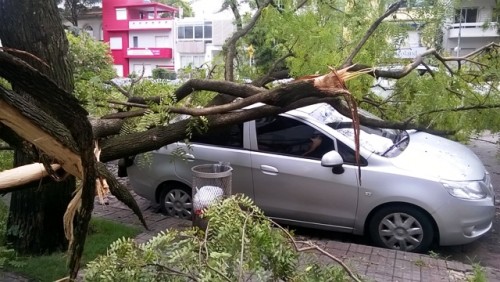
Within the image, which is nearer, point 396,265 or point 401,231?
point 396,265

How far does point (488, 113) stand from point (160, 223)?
3.98 m

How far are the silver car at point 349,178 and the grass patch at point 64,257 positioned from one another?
889 millimetres

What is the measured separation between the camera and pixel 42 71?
3785 mm

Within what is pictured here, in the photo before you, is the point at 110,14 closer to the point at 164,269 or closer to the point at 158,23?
the point at 158,23

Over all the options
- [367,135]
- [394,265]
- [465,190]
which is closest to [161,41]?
[367,135]

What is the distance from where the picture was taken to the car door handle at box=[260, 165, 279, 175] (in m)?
5.66

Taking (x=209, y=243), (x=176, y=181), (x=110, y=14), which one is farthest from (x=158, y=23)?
(x=209, y=243)

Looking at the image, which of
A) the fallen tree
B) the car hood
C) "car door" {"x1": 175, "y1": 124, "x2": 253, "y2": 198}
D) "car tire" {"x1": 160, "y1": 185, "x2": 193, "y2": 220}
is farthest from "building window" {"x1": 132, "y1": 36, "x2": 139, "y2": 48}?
the fallen tree

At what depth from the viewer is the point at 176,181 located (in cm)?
631

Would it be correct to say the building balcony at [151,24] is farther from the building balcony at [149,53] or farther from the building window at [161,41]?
the building balcony at [149,53]

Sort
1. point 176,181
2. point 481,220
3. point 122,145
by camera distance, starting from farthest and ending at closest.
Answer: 1. point 176,181
2. point 481,220
3. point 122,145

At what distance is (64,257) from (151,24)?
122 feet

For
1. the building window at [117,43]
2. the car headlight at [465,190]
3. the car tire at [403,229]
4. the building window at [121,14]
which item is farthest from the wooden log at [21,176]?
the building window at [117,43]

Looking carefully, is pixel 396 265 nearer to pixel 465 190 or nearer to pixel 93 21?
pixel 465 190
